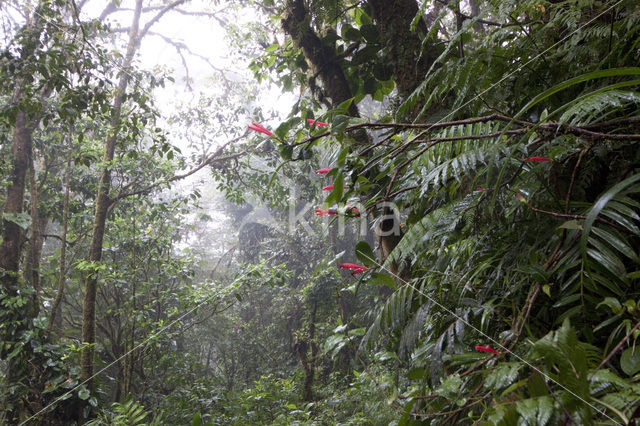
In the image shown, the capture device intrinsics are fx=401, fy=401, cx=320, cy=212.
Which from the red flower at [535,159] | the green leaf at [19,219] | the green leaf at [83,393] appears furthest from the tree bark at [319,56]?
the green leaf at [19,219]

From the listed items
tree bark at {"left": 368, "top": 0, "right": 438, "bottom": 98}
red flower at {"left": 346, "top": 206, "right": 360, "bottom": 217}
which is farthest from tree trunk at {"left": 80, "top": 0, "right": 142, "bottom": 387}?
red flower at {"left": 346, "top": 206, "right": 360, "bottom": 217}

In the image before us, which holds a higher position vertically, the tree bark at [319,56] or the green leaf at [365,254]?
the tree bark at [319,56]

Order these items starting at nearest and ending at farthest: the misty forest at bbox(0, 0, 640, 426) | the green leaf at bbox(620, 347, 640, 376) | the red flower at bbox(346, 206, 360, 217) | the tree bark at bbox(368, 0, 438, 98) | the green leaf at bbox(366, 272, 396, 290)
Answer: the green leaf at bbox(620, 347, 640, 376) < the misty forest at bbox(0, 0, 640, 426) < the green leaf at bbox(366, 272, 396, 290) < the red flower at bbox(346, 206, 360, 217) < the tree bark at bbox(368, 0, 438, 98)

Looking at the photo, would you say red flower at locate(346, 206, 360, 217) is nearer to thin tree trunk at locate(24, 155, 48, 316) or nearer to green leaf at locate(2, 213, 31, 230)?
green leaf at locate(2, 213, 31, 230)

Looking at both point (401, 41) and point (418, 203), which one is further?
point (401, 41)

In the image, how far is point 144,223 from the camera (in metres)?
4.02

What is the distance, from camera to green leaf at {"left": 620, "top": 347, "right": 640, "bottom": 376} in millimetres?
334

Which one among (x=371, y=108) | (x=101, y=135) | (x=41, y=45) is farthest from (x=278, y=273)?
(x=371, y=108)

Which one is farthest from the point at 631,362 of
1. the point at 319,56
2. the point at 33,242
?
the point at 33,242

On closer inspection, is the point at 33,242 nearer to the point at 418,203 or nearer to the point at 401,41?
the point at 401,41

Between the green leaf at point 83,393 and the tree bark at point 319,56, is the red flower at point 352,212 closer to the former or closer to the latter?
the tree bark at point 319,56

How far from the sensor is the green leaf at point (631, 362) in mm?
334

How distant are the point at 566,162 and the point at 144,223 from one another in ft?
13.3

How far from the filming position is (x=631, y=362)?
34 centimetres
